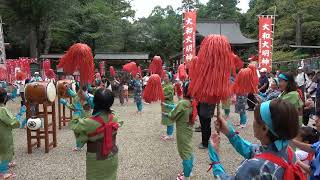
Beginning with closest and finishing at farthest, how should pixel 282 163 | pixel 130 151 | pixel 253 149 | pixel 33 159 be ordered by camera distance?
1. pixel 282 163
2. pixel 253 149
3. pixel 33 159
4. pixel 130 151

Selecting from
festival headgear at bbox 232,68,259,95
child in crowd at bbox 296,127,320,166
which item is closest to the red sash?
child in crowd at bbox 296,127,320,166

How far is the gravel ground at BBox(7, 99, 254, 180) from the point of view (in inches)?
239

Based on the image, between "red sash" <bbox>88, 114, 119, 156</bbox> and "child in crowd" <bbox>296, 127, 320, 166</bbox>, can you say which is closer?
"child in crowd" <bbox>296, 127, 320, 166</bbox>

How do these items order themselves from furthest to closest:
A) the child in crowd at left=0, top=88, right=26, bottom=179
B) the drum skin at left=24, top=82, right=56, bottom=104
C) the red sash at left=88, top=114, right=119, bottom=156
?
the drum skin at left=24, top=82, right=56, bottom=104 → the child in crowd at left=0, top=88, right=26, bottom=179 → the red sash at left=88, top=114, right=119, bottom=156

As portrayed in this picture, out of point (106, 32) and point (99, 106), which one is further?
point (106, 32)

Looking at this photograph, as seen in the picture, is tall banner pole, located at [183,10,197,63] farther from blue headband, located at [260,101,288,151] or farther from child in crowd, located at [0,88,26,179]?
blue headband, located at [260,101,288,151]

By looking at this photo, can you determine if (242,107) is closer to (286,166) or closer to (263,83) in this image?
(263,83)

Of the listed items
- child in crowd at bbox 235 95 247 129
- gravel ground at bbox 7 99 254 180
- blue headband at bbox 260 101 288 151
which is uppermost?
blue headband at bbox 260 101 288 151

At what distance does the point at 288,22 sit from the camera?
95.1 feet

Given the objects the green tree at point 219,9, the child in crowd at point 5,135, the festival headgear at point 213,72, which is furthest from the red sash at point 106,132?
the green tree at point 219,9

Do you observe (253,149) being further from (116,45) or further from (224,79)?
(116,45)

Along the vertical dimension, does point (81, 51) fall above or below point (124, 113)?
above

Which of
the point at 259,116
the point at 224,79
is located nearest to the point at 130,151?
the point at 224,79

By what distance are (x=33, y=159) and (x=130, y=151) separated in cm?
188
